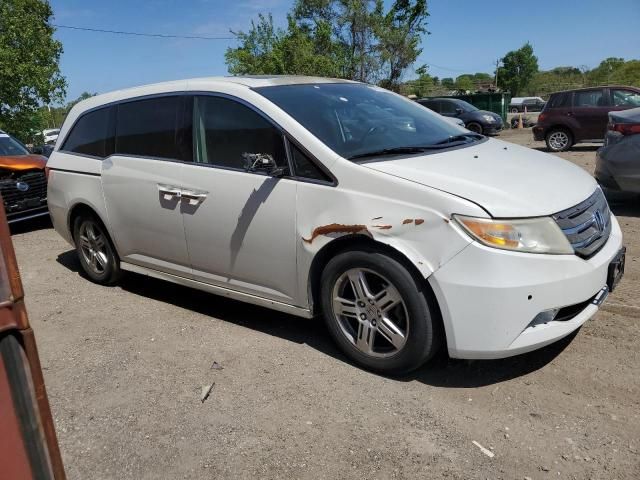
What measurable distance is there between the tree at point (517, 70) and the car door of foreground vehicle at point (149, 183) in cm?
8540

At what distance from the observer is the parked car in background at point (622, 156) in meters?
6.29

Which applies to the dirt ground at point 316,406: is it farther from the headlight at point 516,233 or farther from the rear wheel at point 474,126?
the rear wheel at point 474,126

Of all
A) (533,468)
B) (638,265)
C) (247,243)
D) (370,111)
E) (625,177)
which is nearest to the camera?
(533,468)

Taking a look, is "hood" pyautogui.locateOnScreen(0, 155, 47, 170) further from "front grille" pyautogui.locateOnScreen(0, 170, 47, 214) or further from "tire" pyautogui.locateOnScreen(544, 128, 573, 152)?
"tire" pyautogui.locateOnScreen(544, 128, 573, 152)

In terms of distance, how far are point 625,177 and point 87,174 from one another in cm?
564

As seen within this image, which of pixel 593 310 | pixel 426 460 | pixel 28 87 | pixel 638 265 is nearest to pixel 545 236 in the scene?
pixel 593 310

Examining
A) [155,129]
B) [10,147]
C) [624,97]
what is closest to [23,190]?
[10,147]

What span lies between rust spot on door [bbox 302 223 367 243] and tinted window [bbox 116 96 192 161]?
1286mm

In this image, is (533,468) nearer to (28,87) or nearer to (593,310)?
(593,310)

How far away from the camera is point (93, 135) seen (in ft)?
16.5

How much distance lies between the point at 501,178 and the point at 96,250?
377 centimetres

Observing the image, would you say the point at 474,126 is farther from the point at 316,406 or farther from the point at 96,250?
the point at 316,406

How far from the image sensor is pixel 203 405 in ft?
10.4

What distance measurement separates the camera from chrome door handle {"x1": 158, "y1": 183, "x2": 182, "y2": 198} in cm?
407
